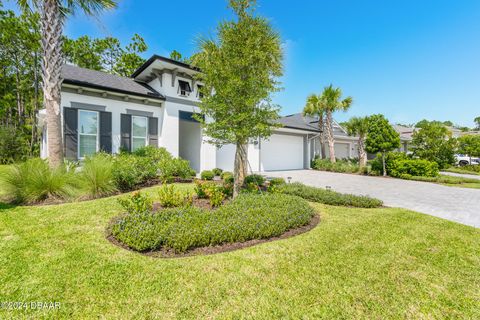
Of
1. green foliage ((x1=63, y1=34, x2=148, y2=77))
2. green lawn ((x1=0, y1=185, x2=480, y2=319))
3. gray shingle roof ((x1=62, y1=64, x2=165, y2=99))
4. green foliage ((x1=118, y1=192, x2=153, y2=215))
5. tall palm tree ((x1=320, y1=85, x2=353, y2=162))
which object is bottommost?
green lawn ((x1=0, y1=185, x2=480, y2=319))

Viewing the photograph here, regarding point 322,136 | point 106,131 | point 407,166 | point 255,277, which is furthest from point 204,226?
point 322,136

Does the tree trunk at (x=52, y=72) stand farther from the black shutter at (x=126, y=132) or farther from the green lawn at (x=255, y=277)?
the green lawn at (x=255, y=277)

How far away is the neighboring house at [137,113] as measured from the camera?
29.9 ft

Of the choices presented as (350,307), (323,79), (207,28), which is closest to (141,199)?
(350,307)

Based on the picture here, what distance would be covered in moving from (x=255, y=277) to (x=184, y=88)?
11496mm

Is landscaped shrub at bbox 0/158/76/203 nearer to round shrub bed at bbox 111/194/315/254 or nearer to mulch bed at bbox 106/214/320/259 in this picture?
mulch bed at bbox 106/214/320/259

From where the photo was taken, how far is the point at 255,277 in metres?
2.77

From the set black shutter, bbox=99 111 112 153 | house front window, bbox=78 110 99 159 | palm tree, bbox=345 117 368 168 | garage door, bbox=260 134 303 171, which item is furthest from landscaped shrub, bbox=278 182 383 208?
palm tree, bbox=345 117 368 168

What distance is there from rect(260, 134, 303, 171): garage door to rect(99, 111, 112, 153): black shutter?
10143mm

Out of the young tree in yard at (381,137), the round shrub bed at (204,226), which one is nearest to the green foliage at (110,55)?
the young tree in yard at (381,137)

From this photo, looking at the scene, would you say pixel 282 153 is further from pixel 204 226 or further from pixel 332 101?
pixel 204 226

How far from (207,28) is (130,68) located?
22.2 meters

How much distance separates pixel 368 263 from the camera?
10.4 feet

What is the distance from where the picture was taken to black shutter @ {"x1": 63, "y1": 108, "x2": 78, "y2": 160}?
879cm
